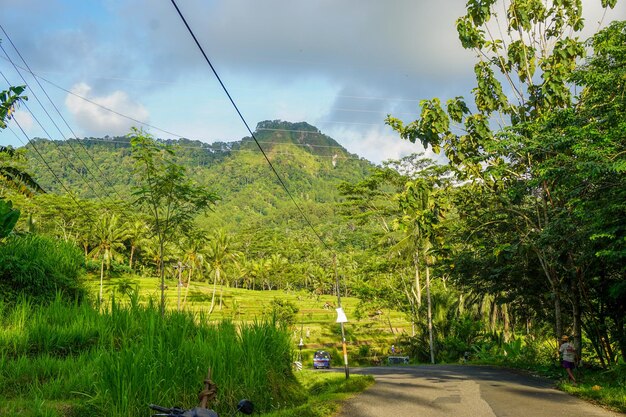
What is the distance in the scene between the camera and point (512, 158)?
65.5ft

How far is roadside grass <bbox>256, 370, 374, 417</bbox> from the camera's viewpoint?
9788 mm

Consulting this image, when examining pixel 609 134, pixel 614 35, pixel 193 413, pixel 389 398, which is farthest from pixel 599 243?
pixel 193 413

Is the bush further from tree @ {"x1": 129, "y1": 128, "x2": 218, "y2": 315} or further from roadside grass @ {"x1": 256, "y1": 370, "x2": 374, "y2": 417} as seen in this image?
tree @ {"x1": 129, "y1": 128, "x2": 218, "y2": 315}

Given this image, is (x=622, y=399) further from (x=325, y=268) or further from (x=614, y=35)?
(x=325, y=268)

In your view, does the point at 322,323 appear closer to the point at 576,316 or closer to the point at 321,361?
the point at 321,361

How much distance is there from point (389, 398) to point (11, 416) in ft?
30.9

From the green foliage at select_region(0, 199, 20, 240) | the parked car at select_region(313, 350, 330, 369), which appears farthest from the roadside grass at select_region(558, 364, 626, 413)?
the parked car at select_region(313, 350, 330, 369)

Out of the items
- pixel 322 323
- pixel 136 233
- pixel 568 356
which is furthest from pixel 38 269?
pixel 136 233

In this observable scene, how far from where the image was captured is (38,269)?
43.6 ft

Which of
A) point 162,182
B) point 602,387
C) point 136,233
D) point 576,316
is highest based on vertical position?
point 136,233

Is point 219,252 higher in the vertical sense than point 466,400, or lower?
higher

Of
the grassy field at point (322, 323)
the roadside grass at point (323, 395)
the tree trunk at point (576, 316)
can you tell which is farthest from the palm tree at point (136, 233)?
the tree trunk at point (576, 316)

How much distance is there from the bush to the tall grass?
1050 mm

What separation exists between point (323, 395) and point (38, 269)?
26.5 feet
